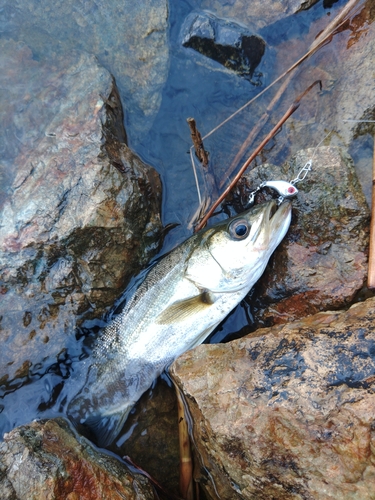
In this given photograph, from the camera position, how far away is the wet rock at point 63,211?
143 inches

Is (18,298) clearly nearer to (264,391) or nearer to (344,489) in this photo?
(264,391)

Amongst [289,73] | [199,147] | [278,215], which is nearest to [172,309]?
[278,215]

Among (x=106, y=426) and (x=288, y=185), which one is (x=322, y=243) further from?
(x=106, y=426)

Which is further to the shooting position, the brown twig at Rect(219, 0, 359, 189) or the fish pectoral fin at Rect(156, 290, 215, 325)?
the brown twig at Rect(219, 0, 359, 189)

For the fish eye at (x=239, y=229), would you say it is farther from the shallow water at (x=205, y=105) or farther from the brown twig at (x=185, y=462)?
the brown twig at (x=185, y=462)

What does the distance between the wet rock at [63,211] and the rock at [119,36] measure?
28 cm

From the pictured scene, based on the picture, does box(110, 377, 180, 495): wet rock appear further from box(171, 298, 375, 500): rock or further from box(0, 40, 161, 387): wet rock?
box(0, 40, 161, 387): wet rock

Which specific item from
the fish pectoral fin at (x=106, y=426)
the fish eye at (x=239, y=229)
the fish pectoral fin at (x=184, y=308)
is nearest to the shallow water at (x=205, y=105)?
the fish pectoral fin at (x=184, y=308)

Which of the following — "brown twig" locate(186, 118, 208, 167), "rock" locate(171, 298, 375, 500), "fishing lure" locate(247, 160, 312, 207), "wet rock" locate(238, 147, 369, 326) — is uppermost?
"brown twig" locate(186, 118, 208, 167)

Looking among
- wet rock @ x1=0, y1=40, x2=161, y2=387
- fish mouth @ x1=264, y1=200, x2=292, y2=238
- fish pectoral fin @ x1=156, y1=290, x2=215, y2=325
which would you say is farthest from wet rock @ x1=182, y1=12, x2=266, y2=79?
fish pectoral fin @ x1=156, y1=290, x2=215, y2=325

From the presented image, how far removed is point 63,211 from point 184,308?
1.45m

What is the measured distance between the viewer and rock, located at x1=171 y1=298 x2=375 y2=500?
7.77 feet

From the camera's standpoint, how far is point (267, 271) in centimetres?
382

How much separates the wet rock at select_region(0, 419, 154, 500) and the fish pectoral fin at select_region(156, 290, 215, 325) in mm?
1265
